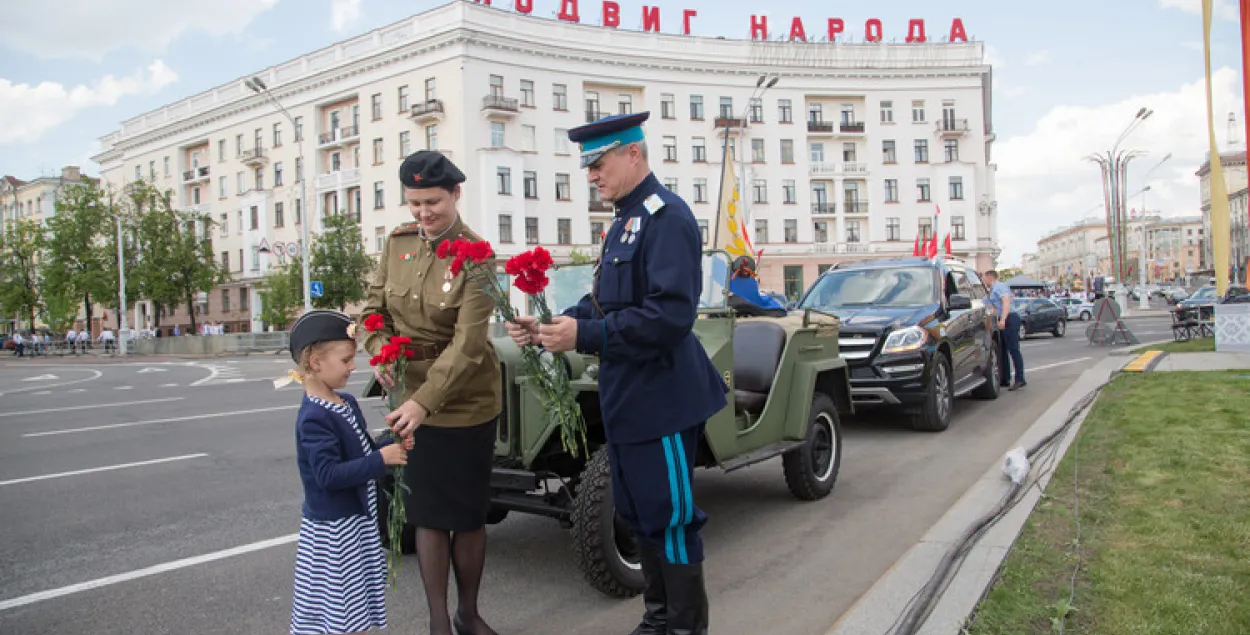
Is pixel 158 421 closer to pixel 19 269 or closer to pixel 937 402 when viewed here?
pixel 937 402

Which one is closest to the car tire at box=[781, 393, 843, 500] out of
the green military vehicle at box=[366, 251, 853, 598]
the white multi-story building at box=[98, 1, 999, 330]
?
the green military vehicle at box=[366, 251, 853, 598]

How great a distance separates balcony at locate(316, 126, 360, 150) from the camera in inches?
2083

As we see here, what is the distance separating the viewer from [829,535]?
207 inches

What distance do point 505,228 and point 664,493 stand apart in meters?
47.3

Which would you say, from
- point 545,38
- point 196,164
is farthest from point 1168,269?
point 196,164

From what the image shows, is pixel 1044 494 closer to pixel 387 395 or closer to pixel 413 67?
pixel 387 395

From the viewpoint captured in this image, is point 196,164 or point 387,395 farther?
point 196,164

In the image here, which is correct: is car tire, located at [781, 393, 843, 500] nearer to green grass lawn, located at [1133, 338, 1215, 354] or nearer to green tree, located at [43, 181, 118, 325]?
green grass lawn, located at [1133, 338, 1215, 354]

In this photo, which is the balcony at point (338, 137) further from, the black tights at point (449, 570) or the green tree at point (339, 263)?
the black tights at point (449, 570)

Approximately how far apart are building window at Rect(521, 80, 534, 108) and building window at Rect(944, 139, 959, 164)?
101 ft

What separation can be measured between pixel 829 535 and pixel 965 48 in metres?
63.1

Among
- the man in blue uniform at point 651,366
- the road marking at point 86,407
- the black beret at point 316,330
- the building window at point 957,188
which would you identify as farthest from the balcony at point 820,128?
the black beret at point 316,330

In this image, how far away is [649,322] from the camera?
2.91 meters

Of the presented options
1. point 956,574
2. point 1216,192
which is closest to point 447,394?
point 956,574
